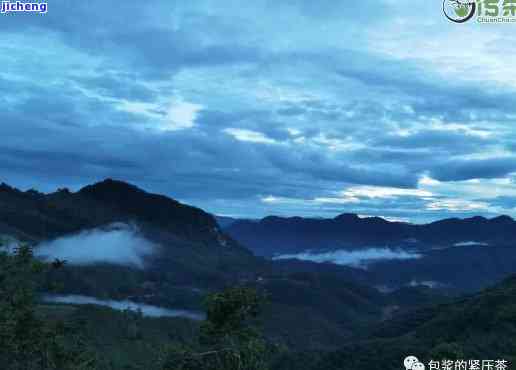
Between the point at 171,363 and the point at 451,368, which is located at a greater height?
the point at 171,363

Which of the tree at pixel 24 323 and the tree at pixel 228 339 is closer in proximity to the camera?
the tree at pixel 228 339

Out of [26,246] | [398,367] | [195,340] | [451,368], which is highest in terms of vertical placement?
[26,246]

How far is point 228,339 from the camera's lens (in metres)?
35.8

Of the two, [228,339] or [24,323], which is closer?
[228,339]

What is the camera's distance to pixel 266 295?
38500 mm

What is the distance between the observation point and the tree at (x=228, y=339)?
3391 centimetres

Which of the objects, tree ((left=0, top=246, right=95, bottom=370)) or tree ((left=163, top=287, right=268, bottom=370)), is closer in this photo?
tree ((left=163, top=287, right=268, bottom=370))

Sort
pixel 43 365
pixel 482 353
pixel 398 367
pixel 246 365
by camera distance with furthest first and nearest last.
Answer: pixel 398 367
pixel 482 353
pixel 43 365
pixel 246 365

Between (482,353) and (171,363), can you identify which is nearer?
(171,363)

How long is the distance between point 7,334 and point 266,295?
69.0 ft

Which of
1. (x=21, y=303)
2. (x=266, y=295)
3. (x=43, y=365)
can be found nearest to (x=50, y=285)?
(x=21, y=303)

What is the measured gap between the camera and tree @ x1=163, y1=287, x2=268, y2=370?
1335 inches

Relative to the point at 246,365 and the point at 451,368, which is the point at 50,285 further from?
the point at 451,368

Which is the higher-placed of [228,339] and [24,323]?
[24,323]
